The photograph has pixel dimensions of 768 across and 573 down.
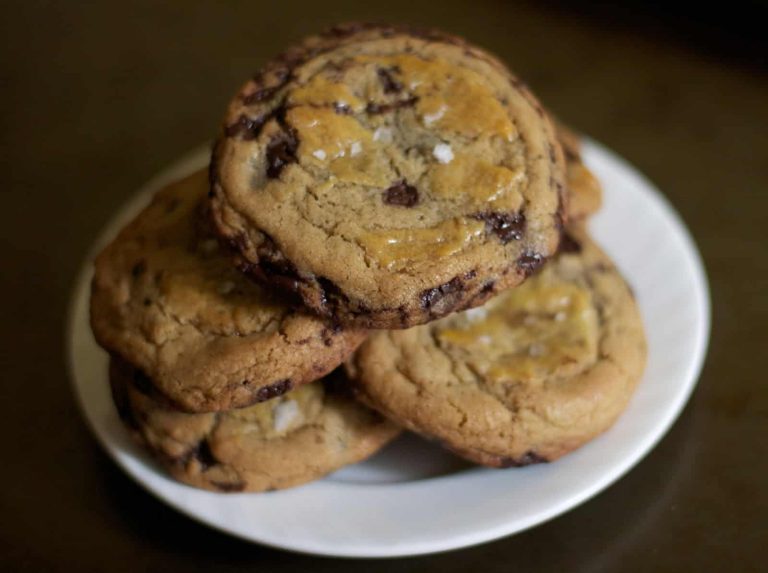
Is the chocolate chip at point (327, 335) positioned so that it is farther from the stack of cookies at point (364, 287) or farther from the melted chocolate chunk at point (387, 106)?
the melted chocolate chunk at point (387, 106)

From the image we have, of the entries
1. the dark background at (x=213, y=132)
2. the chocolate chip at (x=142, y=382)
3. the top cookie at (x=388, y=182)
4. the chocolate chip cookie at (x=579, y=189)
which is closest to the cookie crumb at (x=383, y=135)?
the top cookie at (x=388, y=182)

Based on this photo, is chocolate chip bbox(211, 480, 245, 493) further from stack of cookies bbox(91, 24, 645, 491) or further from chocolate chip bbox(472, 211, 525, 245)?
chocolate chip bbox(472, 211, 525, 245)

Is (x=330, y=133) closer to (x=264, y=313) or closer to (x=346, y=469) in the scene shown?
(x=264, y=313)

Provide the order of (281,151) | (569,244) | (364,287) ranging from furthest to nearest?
(569,244)
(281,151)
(364,287)

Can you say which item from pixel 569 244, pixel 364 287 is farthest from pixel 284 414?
pixel 569 244

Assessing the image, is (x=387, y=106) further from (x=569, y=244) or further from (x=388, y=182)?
(x=569, y=244)

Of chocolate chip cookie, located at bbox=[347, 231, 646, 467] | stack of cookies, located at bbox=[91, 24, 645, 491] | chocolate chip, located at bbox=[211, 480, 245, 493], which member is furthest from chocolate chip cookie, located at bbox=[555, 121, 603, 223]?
chocolate chip, located at bbox=[211, 480, 245, 493]

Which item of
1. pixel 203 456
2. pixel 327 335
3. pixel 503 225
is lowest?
pixel 203 456

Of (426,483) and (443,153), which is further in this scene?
(426,483)
